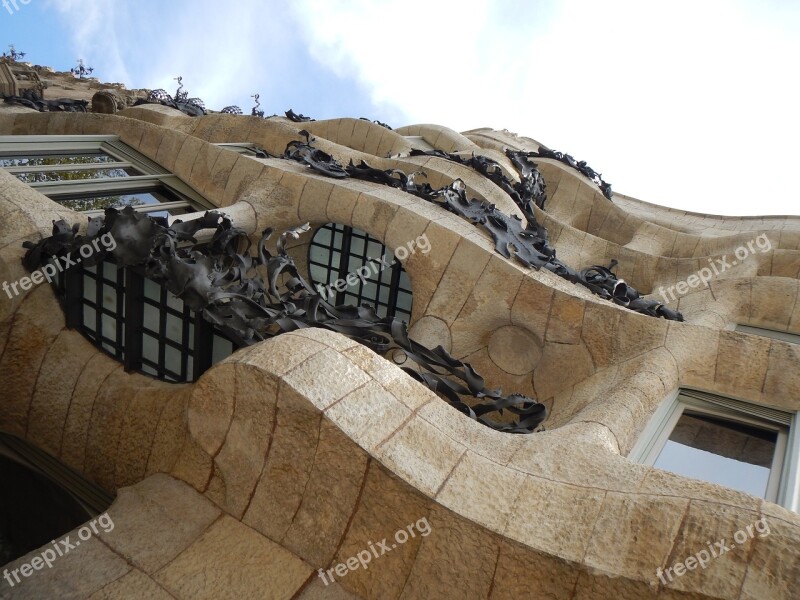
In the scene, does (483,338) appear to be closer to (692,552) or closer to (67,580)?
(692,552)

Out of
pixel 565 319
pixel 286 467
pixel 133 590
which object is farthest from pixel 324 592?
pixel 565 319

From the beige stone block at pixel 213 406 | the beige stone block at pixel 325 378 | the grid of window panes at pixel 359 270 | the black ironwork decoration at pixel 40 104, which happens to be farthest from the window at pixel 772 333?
the black ironwork decoration at pixel 40 104

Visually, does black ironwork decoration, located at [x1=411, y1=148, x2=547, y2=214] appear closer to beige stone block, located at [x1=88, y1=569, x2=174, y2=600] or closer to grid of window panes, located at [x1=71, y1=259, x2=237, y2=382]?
grid of window panes, located at [x1=71, y1=259, x2=237, y2=382]

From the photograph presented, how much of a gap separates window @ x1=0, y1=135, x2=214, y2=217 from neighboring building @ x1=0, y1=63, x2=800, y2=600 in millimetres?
40

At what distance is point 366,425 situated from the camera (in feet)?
11.0

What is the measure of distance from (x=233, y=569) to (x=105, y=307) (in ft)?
8.83

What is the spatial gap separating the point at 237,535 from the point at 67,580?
886mm

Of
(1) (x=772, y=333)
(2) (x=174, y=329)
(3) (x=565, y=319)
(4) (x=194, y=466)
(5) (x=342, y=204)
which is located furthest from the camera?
(1) (x=772, y=333)

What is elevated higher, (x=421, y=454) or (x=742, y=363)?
(x=742, y=363)

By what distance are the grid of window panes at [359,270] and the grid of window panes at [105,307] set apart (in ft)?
11.2

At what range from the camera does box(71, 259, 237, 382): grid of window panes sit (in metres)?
4.62

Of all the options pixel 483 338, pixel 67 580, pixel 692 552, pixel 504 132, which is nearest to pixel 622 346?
pixel 483 338

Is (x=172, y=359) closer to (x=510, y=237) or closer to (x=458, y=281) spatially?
(x=458, y=281)

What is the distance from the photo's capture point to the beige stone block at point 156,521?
3.42 metres
